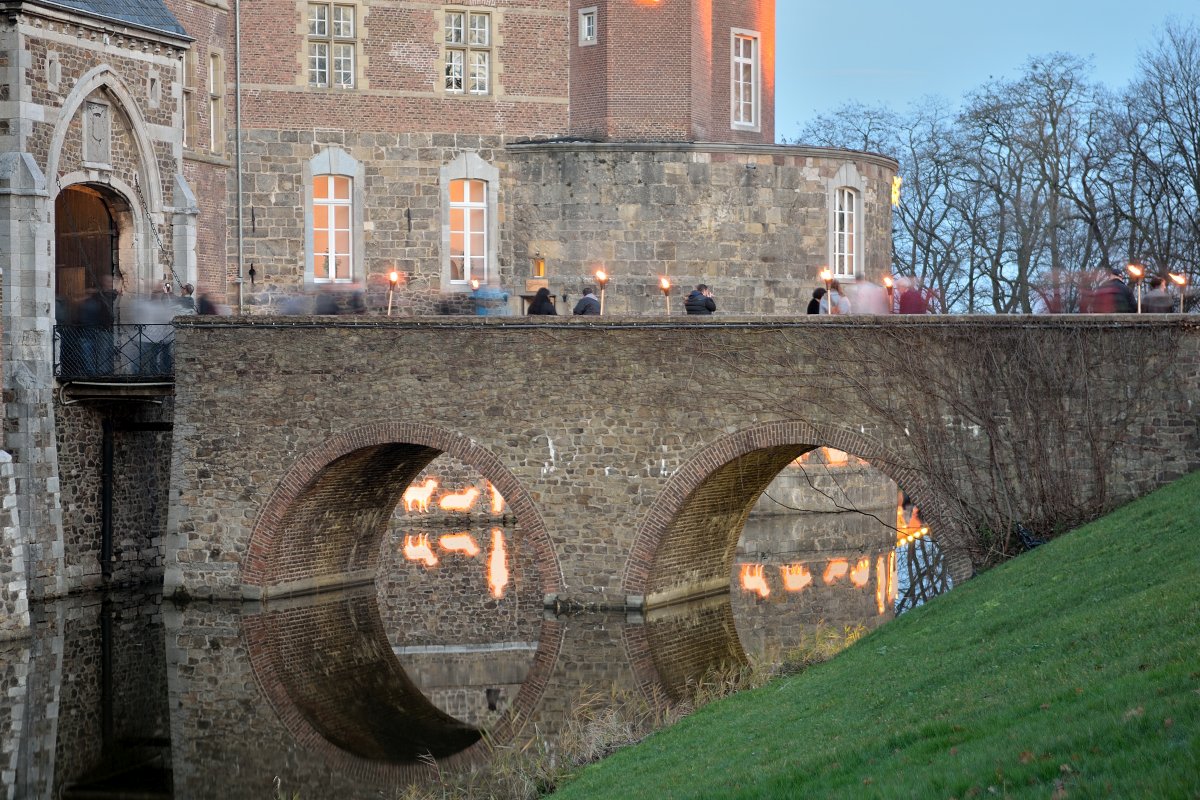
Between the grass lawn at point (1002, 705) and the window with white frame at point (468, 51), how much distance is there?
1669 centimetres

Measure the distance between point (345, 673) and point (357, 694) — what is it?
92 cm

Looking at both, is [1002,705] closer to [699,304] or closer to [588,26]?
Answer: [699,304]

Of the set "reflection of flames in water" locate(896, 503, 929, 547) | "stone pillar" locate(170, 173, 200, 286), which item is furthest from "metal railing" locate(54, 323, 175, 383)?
"reflection of flames in water" locate(896, 503, 929, 547)

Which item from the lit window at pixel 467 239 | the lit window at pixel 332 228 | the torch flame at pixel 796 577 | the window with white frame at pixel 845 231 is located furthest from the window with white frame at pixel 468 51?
the torch flame at pixel 796 577

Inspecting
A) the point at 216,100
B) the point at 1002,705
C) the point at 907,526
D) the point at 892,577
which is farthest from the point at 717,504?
the point at 1002,705

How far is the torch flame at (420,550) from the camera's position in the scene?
1109 inches

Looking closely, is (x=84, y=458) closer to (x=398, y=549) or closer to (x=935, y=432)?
(x=398, y=549)

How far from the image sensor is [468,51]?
31.5 meters

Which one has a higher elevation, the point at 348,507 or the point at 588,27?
the point at 588,27

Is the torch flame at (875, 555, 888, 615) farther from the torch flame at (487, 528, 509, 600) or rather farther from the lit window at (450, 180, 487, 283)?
the lit window at (450, 180, 487, 283)

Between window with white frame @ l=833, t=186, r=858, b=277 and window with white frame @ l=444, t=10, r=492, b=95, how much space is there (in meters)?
6.50

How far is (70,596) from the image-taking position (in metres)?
24.2

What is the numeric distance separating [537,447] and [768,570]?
6.16 meters

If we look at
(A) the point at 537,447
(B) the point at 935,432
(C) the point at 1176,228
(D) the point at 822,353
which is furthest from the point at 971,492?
(C) the point at 1176,228
